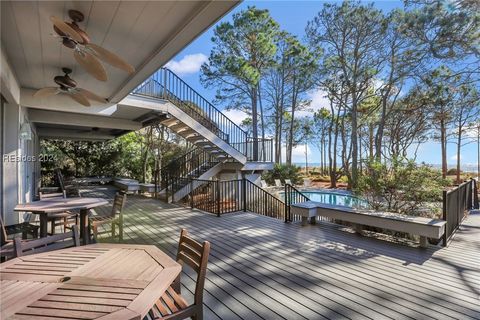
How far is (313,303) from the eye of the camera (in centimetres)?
230

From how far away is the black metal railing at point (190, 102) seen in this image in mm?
6827

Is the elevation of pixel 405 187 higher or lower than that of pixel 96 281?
higher

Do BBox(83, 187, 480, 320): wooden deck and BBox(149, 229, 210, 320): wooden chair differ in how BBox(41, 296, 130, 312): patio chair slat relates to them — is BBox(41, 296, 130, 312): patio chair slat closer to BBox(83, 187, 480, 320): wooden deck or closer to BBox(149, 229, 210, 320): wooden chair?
BBox(149, 229, 210, 320): wooden chair

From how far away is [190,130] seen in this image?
8.17 metres

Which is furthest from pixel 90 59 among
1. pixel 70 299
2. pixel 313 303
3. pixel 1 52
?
pixel 313 303

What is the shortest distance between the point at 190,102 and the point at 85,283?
275 inches

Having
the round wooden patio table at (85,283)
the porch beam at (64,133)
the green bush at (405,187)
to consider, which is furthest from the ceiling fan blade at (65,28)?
the porch beam at (64,133)

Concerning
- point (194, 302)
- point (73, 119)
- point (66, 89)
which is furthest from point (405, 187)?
point (73, 119)

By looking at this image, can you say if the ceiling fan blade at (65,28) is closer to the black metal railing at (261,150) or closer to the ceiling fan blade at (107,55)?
the ceiling fan blade at (107,55)

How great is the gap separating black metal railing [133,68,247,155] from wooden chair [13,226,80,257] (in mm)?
4831

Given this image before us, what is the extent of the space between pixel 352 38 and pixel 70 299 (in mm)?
15597

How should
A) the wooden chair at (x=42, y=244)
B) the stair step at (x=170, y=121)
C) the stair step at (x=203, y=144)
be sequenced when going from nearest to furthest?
1. the wooden chair at (x=42, y=244)
2. the stair step at (x=170, y=121)
3. the stair step at (x=203, y=144)

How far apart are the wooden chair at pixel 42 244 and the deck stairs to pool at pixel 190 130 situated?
468 cm

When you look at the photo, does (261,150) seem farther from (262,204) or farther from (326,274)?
(326,274)
